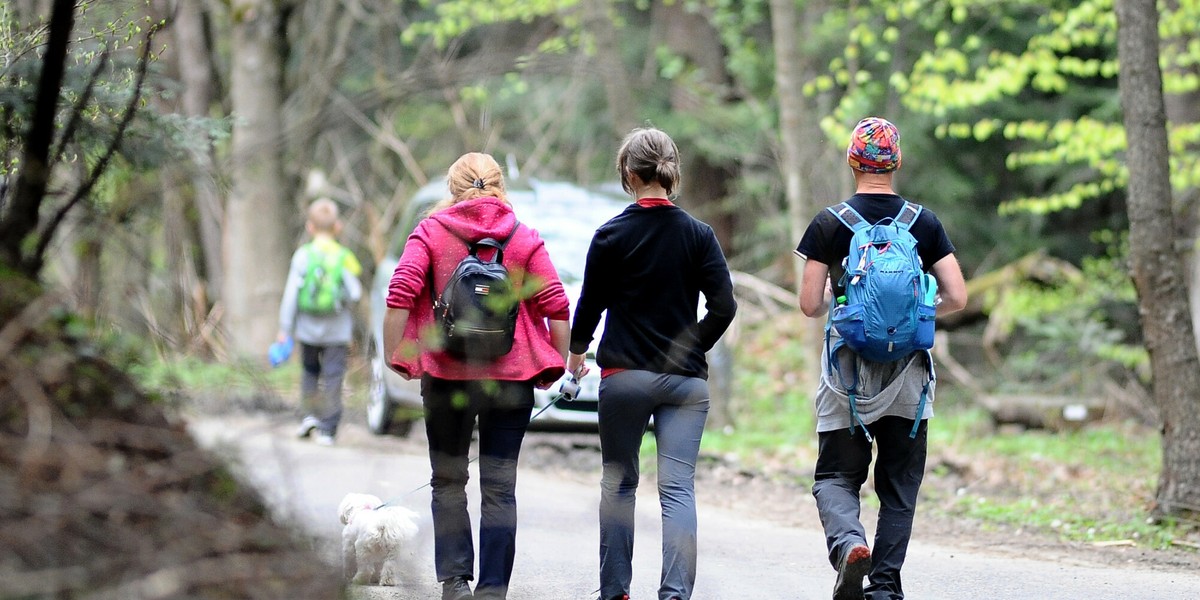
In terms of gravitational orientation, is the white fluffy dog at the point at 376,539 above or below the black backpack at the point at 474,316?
below

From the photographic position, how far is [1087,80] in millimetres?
17984

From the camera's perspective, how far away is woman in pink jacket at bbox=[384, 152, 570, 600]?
207 inches

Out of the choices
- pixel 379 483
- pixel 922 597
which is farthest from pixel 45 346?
pixel 379 483

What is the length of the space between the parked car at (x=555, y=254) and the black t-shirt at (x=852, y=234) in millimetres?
4813

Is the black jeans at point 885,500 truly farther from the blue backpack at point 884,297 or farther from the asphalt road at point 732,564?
the asphalt road at point 732,564

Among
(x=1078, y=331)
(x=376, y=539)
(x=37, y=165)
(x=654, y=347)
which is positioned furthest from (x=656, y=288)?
(x=1078, y=331)

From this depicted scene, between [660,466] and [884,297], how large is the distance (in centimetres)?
109

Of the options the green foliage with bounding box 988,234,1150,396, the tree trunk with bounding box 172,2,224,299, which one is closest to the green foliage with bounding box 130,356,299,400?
the green foliage with bounding box 988,234,1150,396

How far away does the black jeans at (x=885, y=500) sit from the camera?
5.27 metres

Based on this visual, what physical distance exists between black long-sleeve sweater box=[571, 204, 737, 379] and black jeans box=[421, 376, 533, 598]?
0.46 metres

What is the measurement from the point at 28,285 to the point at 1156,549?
6.34 meters

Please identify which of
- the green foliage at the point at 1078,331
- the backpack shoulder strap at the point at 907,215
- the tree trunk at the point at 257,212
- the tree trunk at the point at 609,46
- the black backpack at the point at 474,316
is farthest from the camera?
the tree trunk at the point at 257,212

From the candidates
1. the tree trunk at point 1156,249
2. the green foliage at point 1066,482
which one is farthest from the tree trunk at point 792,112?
the tree trunk at point 1156,249

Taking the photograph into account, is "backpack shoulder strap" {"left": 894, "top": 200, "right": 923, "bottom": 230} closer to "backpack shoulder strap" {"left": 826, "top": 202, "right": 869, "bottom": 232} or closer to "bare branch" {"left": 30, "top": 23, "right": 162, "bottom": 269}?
"backpack shoulder strap" {"left": 826, "top": 202, "right": 869, "bottom": 232}
